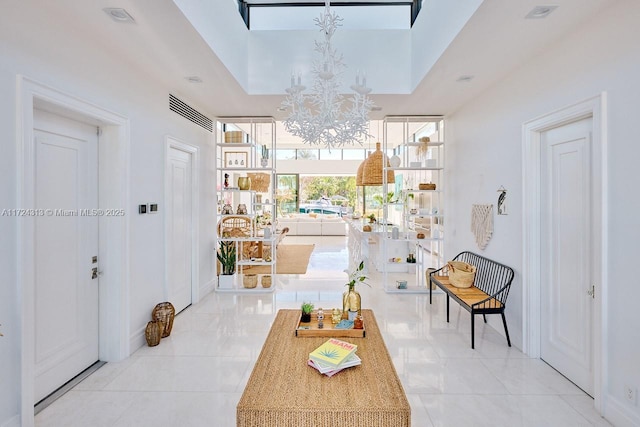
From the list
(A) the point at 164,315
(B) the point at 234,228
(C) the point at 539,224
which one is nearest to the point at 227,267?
(B) the point at 234,228

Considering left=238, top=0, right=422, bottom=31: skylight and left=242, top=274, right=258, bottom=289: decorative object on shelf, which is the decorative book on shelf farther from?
left=238, top=0, right=422, bottom=31: skylight

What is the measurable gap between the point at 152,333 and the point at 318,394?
7.87ft

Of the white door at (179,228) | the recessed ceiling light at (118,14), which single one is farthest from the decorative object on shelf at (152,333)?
the recessed ceiling light at (118,14)

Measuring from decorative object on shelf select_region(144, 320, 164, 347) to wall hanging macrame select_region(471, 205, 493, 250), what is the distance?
3813 millimetres

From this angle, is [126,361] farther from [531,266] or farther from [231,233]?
[531,266]

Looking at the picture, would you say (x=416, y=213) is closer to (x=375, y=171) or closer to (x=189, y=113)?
(x=375, y=171)

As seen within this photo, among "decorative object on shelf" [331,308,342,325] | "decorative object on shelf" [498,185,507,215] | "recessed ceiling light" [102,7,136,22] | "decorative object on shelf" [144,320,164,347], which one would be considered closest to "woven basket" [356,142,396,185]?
"decorative object on shelf" [498,185,507,215]

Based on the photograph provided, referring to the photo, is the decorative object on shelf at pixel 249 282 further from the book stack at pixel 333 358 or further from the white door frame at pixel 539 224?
the white door frame at pixel 539 224

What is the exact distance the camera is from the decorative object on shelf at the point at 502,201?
3529 millimetres

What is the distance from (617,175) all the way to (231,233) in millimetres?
5253

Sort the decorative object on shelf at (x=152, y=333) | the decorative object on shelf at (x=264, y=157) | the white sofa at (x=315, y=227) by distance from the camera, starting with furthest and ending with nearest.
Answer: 1. the white sofa at (x=315, y=227)
2. the decorative object on shelf at (x=264, y=157)
3. the decorative object on shelf at (x=152, y=333)

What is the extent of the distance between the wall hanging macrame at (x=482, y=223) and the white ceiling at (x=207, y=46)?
4.74ft

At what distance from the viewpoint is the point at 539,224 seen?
121 inches

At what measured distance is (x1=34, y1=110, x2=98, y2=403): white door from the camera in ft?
7.91
